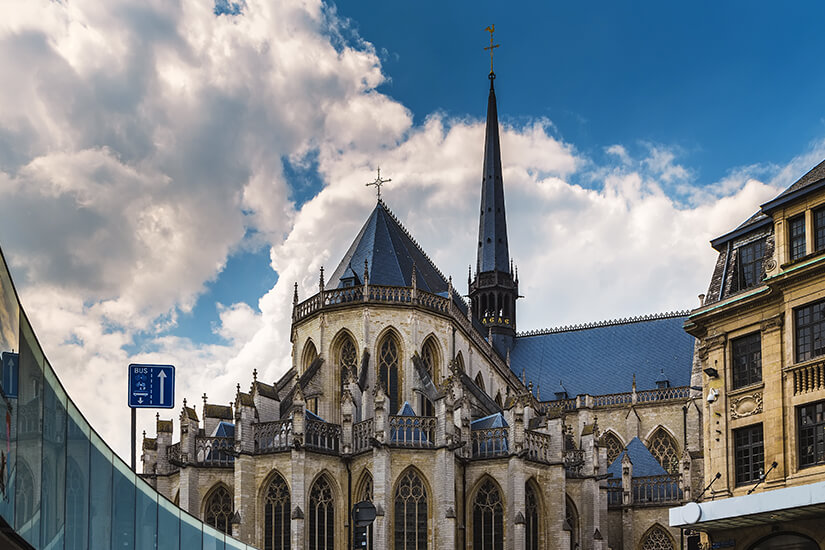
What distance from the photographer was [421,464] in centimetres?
4256

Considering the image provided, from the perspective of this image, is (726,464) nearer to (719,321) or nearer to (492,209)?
(719,321)

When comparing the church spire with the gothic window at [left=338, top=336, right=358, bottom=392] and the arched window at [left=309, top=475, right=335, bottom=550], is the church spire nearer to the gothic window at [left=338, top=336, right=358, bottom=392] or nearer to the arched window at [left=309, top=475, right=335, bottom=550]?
the gothic window at [left=338, top=336, right=358, bottom=392]

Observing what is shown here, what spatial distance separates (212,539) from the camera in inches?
1019

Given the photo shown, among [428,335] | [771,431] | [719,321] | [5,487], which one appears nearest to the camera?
[5,487]

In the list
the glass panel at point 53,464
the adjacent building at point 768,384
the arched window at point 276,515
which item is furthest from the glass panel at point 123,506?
the arched window at point 276,515

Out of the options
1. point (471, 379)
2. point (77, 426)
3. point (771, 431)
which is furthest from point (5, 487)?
point (471, 379)

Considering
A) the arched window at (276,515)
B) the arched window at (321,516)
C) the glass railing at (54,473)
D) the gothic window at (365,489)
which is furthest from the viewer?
the gothic window at (365,489)

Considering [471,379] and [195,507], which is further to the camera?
[471,379]

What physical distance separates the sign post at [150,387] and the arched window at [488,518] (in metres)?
23.7

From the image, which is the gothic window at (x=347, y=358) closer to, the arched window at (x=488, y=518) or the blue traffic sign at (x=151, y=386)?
the arched window at (x=488, y=518)

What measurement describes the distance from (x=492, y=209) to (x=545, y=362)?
11876 millimetres

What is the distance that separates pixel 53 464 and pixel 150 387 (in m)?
5.59

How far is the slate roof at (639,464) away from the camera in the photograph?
2223 inches

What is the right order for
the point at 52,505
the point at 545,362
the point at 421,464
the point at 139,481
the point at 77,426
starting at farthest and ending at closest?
the point at 545,362 → the point at 421,464 → the point at 139,481 → the point at 77,426 → the point at 52,505
